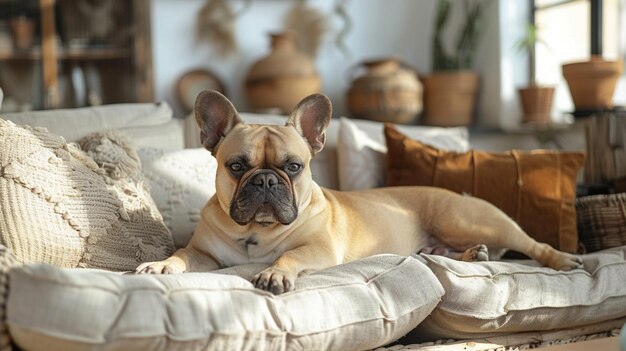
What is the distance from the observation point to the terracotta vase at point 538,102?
4332 mm

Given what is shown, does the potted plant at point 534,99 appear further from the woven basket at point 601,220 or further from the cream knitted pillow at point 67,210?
the cream knitted pillow at point 67,210

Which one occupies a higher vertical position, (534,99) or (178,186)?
(534,99)

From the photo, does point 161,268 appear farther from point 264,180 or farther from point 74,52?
point 74,52

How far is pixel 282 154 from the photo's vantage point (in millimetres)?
2033

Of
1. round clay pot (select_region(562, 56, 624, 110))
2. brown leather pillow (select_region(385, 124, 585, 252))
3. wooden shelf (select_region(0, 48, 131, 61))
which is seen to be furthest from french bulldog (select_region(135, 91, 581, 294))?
wooden shelf (select_region(0, 48, 131, 61))

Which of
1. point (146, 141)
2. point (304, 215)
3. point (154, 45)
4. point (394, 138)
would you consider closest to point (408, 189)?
point (394, 138)

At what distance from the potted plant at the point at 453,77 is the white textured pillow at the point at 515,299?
2620 millimetres

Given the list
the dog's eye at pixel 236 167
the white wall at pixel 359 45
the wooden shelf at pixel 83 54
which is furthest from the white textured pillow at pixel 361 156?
the wooden shelf at pixel 83 54

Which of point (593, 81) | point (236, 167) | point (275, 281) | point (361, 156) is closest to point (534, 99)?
point (593, 81)

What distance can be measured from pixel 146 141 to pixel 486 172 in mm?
1304

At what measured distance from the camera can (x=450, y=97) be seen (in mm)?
4738

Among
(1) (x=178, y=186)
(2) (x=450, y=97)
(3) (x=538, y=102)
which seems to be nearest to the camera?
(1) (x=178, y=186)

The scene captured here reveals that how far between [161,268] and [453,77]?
3.23m

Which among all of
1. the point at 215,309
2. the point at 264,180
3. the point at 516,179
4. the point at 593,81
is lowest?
the point at 215,309
